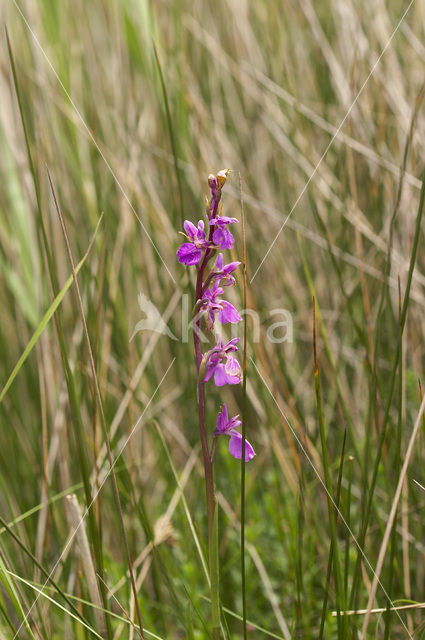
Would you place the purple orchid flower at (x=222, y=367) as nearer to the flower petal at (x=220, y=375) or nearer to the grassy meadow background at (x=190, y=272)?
the flower petal at (x=220, y=375)

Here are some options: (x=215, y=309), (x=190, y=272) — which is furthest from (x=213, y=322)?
(x=190, y=272)

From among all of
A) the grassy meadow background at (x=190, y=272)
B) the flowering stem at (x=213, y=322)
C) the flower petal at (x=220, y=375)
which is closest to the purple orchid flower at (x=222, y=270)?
the flowering stem at (x=213, y=322)

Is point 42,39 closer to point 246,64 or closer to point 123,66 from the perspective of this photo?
point 123,66

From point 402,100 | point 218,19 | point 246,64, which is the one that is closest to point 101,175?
point 246,64

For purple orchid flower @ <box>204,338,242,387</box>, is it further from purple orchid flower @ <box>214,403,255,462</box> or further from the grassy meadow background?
the grassy meadow background

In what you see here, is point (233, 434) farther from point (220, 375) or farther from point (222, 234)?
point (222, 234)

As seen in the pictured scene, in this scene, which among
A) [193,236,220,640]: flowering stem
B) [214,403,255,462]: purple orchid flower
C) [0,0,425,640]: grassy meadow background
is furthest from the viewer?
[0,0,425,640]: grassy meadow background

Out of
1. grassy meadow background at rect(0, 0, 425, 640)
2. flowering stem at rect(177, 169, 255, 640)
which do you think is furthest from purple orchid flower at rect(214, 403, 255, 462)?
grassy meadow background at rect(0, 0, 425, 640)
